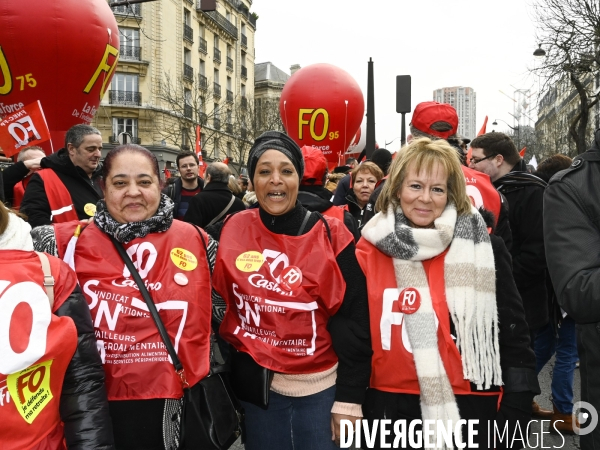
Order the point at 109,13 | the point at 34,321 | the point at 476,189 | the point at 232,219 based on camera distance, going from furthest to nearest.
→ the point at 109,13, the point at 476,189, the point at 232,219, the point at 34,321

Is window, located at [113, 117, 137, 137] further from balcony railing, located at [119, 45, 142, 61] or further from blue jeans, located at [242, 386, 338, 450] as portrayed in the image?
blue jeans, located at [242, 386, 338, 450]

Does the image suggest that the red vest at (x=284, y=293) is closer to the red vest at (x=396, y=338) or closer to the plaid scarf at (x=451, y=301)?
the red vest at (x=396, y=338)

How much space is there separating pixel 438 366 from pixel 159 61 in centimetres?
3846

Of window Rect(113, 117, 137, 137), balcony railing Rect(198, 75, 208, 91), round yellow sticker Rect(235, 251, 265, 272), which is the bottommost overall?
round yellow sticker Rect(235, 251, 265, 272)

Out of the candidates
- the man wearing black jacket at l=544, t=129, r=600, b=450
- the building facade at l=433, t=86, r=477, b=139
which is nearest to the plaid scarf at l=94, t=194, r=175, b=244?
→ the man wearing black jacket at l=544, t=129, r=600, b=450

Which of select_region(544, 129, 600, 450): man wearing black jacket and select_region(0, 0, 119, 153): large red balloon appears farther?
select_region(0, 0, 119, 153): large red balloon

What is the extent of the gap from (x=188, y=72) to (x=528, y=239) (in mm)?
39490

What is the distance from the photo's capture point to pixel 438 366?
2.17 m

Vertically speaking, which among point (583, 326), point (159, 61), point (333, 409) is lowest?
point (333, 409)

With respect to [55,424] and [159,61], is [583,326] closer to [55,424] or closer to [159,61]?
[55,424]

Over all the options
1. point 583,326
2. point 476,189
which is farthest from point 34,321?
point 476,189

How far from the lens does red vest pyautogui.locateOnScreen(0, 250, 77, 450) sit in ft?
5.60

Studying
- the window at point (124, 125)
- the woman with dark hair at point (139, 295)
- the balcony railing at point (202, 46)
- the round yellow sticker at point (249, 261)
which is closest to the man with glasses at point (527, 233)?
the round yellow sticker at point (249, 261)

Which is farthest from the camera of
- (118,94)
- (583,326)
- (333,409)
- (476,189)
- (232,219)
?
(118,94)
